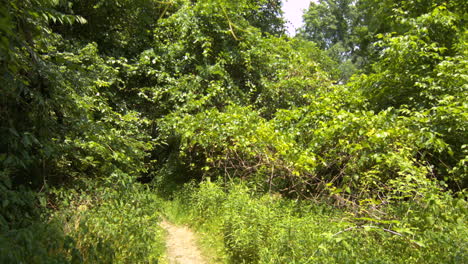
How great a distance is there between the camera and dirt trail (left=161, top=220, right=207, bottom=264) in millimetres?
5025

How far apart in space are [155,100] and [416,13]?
741 centimetres

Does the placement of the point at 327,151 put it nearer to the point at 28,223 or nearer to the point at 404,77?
the point at 404,77

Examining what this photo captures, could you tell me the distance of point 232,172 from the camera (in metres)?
7.38

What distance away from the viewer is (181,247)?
5.54m

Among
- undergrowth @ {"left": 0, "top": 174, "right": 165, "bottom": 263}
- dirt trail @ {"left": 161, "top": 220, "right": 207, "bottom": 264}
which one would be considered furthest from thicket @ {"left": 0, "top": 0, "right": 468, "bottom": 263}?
dirt trail @ {"left": 161, "top": 220, "right": 207, "bottom": 264}

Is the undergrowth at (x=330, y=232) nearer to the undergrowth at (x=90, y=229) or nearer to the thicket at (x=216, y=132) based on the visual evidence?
the thicket at (x=216, y=132)

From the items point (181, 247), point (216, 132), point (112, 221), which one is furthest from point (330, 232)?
point (216, 132)

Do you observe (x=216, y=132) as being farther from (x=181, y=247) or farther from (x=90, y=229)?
(x=90, y=229)

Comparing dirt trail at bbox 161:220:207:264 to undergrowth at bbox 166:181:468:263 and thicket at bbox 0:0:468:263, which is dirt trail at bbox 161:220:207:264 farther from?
thicket at bbox 0:0:468:263

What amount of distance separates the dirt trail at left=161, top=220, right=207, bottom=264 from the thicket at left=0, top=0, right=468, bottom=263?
1.22 feet

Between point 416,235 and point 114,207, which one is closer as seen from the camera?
point 416,235

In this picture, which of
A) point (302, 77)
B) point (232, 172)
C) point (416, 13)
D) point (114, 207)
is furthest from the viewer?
point (302, 77)

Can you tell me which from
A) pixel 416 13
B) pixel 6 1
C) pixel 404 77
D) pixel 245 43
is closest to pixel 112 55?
pixel 245 43

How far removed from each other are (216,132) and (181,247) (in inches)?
104
